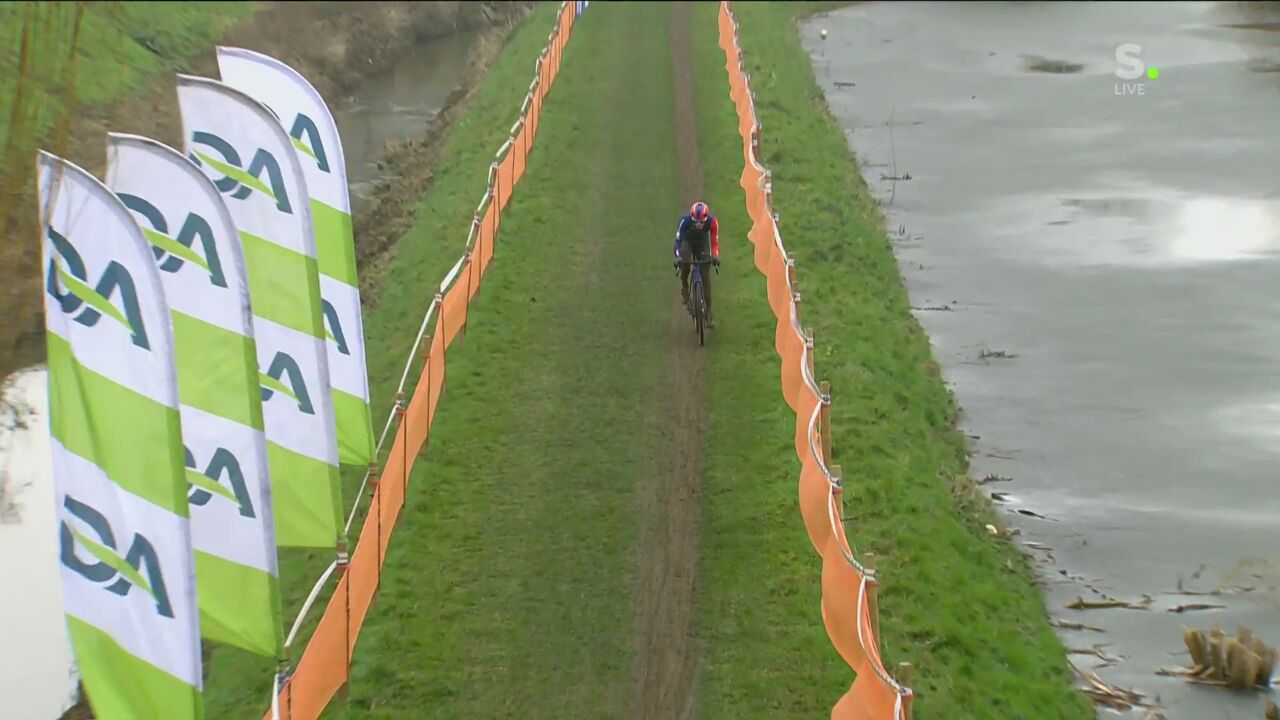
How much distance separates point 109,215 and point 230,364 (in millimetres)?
1943

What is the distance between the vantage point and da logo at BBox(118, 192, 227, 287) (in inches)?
397

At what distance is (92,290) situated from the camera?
870 centimetres

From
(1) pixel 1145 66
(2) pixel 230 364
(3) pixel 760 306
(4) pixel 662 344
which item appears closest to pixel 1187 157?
(1) pixel 1145 66

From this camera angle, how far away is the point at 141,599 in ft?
28.6

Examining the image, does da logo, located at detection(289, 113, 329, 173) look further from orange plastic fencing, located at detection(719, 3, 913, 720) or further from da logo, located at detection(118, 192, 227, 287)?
orange plastic fencing, located at detection(719, 3, 913, 720)

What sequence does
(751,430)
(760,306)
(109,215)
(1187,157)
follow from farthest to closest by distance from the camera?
1. (1187,157)
2. (760,306)
3. (751,430)
4. (109,215)

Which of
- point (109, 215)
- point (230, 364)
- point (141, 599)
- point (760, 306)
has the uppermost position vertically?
point (109, 215)

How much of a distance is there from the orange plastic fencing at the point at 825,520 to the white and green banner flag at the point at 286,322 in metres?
4.18

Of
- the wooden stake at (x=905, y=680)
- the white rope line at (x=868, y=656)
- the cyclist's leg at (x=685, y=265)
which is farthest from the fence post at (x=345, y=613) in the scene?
the cyclist's leg at (x=685, y=265)

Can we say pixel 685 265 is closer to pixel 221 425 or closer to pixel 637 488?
pixel 637 488

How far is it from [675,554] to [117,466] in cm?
605

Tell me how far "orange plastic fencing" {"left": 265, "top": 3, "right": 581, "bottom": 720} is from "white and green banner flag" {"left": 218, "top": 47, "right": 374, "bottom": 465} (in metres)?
0.63

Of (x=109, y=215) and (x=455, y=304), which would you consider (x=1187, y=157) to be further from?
(x=109, y=215)

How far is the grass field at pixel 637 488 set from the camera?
11.9 meters
